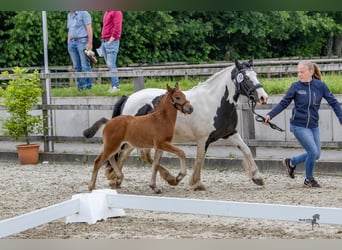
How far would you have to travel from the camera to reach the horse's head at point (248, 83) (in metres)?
5.42

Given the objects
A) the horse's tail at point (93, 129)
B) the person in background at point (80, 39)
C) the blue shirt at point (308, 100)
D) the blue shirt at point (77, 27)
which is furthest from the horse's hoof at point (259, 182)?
the blue shirt at point (77, 27)

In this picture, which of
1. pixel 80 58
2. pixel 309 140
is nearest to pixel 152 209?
pixel 309 140

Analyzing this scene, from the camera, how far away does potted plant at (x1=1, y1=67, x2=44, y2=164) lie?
792 centimetres

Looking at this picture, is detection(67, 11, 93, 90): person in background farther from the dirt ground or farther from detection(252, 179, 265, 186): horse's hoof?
detection(252, 179, 265, 186): horse's hoof

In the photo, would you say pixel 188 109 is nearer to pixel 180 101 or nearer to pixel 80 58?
pixel 180 101

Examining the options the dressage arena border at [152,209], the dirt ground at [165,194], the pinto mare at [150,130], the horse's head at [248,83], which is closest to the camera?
the dressage arena border at [152,209]

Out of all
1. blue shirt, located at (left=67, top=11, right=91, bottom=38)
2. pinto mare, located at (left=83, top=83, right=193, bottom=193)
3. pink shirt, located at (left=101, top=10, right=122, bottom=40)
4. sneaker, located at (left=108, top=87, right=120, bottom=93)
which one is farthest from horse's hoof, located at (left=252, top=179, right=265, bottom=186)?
blue shirt, located at (left=67, top=11, right=91, bottom=38)

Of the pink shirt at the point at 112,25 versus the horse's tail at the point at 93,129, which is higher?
the pink shirt at the point at 112,25

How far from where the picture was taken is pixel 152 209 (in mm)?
3588

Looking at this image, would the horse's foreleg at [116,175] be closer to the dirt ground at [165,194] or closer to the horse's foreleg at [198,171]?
the dirt ground at [165,194]

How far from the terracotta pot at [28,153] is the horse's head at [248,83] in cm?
348

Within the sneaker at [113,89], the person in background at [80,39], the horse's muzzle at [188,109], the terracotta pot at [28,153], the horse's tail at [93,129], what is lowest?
the terracotta pot at [28,153]

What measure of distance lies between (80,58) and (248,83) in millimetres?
4333

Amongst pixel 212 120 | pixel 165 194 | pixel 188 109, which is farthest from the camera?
pixel 212 120
